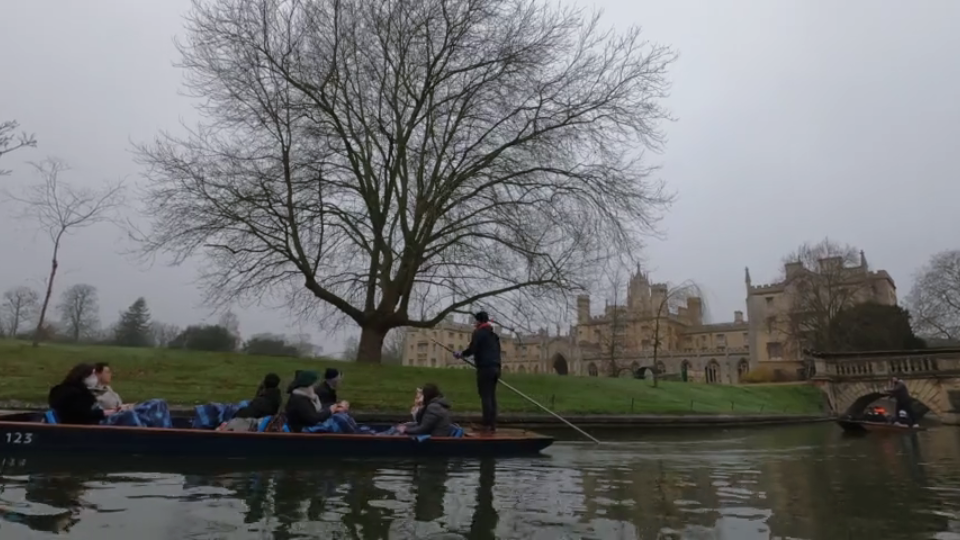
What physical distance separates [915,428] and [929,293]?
3840 centimetres

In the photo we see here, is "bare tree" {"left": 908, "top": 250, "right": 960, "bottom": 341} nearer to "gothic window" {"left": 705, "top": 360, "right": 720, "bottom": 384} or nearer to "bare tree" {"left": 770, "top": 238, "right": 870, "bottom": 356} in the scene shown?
"bare tree" {"left": 770, "top": 238, "right": 870, "bottom": 356}

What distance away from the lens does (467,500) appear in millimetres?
5559

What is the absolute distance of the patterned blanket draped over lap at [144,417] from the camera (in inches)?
301

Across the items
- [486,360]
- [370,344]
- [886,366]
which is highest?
[886,366]

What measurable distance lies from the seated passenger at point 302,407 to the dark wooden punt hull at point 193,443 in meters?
0.37

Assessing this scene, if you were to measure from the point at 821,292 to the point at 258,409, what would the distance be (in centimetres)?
5193

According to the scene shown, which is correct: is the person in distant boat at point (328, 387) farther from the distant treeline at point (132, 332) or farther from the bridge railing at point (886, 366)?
the bridge railing at point (886, 366)

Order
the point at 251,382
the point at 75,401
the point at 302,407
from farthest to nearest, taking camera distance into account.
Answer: the point at 251,382 < the point at 302,407 < the point at 75,401

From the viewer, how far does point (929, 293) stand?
165 feet

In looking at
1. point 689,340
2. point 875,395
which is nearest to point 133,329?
point 875,395

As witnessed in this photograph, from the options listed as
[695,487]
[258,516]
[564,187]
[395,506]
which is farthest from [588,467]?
[564,187]

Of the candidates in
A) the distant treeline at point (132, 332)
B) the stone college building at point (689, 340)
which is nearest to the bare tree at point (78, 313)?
the distant treeline at point (132, 332)

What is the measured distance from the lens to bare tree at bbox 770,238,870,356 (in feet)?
156

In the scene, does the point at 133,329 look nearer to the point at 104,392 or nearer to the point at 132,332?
the point at 132,332
